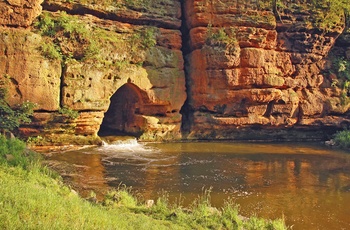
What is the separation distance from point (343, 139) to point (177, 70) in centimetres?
1022

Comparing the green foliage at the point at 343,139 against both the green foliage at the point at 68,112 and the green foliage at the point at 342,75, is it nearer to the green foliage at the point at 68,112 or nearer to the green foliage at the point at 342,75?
the green foliage at the point at 342,75

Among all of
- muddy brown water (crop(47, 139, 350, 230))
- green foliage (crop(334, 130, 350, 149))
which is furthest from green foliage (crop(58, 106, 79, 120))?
green foliage (crop(334, 130, 350, 149))

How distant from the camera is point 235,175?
12.9 m

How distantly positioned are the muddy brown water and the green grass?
4.25 feet

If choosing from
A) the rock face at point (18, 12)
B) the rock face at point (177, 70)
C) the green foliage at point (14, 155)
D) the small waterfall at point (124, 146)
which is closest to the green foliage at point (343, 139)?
the rock face at point (177, 70)

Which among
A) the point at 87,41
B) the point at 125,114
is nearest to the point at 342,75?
the point at 125,114

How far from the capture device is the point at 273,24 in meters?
21.6

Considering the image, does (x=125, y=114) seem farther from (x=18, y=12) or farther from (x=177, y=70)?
(x=18, y=12)

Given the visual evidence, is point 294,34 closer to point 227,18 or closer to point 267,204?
point 227,18

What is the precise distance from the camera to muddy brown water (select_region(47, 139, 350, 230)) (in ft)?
31.4

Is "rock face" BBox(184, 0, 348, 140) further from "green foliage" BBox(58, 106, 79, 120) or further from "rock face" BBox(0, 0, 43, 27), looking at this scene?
"rock face" BBox(0, 0, 43, 27)

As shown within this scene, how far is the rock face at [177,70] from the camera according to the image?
58.3 ft

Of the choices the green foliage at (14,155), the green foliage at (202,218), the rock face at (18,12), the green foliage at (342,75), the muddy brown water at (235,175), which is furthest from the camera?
the green foliage at (342,75)

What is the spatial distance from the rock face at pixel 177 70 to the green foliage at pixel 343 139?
141cm
